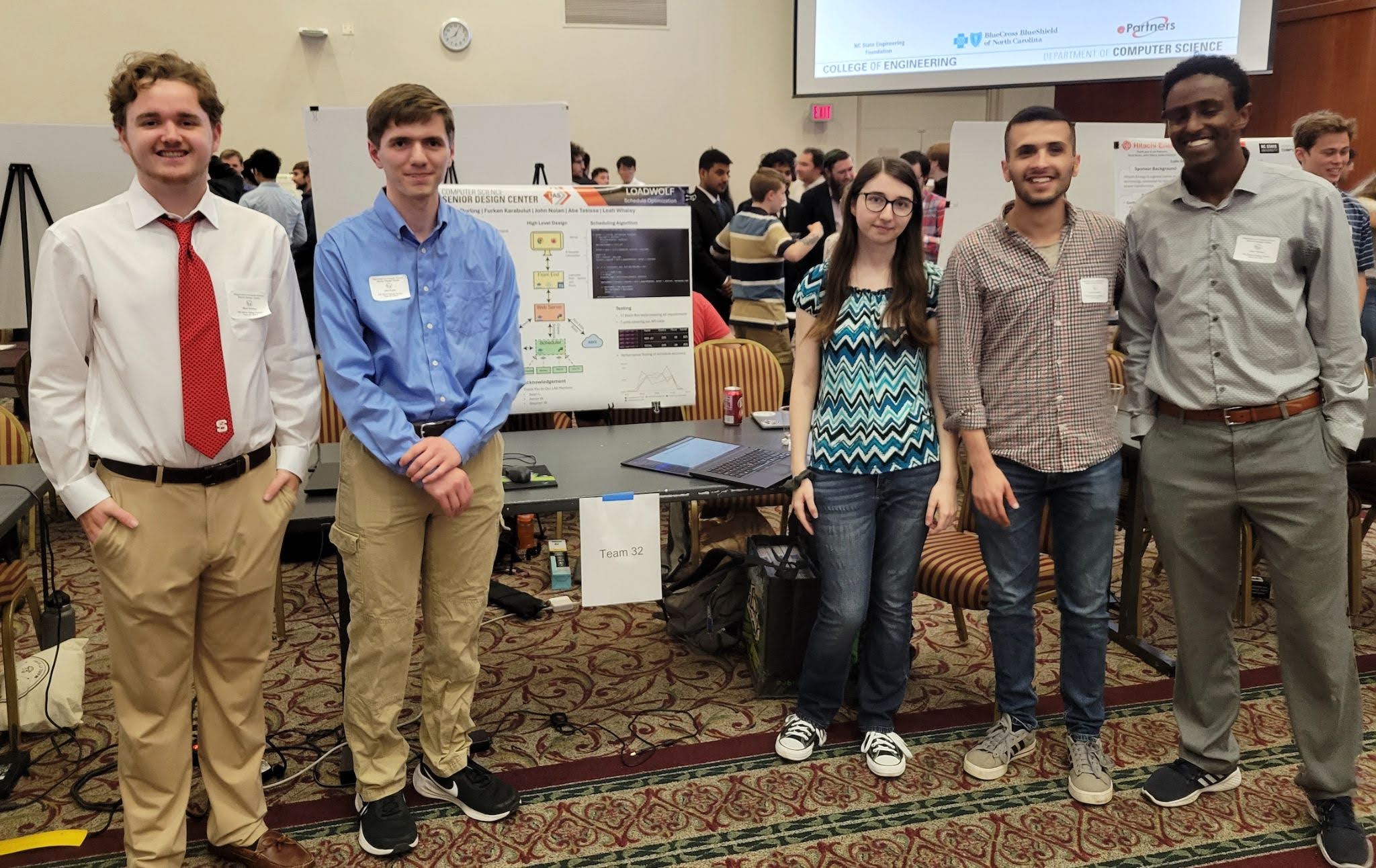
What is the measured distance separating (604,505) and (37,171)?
11.7 ft

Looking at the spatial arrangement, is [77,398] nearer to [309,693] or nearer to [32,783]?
[32,783]

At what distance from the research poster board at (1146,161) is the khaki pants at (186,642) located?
4388 millimetres

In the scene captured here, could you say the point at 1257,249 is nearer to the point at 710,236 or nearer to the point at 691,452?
the point at 691,452

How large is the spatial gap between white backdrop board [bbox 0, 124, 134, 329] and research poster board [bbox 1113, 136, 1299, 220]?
4635 mm

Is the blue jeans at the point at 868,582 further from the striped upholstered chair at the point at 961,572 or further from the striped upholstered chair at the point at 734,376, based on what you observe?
the striped upholstered chair at the point at 734,376

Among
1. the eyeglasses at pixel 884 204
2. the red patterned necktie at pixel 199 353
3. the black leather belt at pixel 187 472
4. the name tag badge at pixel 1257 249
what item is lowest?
the black leather belt at pixel 187 472

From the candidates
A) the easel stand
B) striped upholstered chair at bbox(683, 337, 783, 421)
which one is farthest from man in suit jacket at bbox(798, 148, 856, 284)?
the easel stand

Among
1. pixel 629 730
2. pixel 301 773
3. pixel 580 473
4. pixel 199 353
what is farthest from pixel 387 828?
pixel 199 353

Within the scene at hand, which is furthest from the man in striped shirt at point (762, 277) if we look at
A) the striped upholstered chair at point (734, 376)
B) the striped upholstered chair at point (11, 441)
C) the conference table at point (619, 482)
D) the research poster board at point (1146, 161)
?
the striped upholstered chair at point (11, 441)

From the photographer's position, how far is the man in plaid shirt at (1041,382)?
2.35 metres

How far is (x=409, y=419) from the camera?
2227 millimetres

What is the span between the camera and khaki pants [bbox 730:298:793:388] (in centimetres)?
553

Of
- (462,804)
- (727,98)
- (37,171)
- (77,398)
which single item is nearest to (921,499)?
(462,804)

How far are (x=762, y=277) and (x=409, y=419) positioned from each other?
3.54 metres
